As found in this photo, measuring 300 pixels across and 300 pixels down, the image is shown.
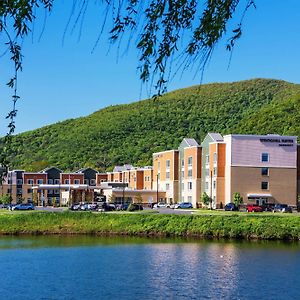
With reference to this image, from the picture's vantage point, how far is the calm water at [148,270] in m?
29.3

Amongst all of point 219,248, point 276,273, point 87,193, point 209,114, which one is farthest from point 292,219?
point 209,114

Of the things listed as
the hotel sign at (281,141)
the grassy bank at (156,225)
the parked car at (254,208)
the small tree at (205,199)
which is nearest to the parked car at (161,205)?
the small tree at (205,199)

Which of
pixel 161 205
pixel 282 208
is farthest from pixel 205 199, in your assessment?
pixel 282 208

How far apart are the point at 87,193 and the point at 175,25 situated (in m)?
102

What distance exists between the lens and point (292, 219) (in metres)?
60.2

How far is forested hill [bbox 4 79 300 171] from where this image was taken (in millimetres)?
153625

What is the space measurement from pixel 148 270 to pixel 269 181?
47.8 meters

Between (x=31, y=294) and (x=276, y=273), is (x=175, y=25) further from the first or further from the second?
(x=276, y=273)

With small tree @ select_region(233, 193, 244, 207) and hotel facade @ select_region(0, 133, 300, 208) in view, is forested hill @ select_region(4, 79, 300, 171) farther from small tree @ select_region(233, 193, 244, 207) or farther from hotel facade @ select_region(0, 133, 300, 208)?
small tree @ select_region(233, 193, 244, 207)

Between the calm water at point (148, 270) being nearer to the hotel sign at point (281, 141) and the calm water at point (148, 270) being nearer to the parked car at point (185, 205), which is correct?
the hotel sign at point (281, 141)

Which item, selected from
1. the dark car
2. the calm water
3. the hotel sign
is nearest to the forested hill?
the hotel sign

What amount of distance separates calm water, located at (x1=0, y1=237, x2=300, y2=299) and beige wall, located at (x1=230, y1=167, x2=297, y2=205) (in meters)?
27.6

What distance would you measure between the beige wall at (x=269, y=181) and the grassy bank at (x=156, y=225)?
19.1 metres

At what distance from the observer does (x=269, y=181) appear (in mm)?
81500
